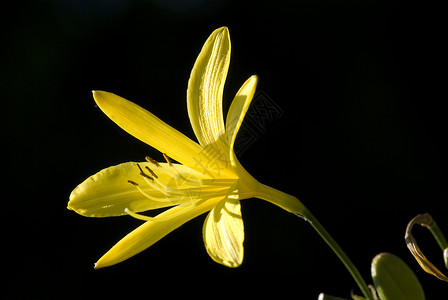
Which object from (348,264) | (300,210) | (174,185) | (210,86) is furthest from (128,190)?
(348,264)

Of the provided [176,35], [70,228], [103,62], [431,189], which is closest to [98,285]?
[70,228]

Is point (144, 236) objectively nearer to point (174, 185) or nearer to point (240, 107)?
point (174, 185)

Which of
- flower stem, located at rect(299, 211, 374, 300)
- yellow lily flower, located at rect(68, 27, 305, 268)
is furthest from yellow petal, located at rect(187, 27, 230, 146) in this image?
flower stem, located at rect(299, 211, 374, 300)

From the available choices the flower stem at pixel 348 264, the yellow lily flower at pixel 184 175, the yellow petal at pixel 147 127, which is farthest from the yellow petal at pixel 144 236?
the flower stem at pixel 348 264

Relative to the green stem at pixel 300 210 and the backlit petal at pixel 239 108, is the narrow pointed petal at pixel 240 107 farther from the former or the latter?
the green stem at pixel 300 210

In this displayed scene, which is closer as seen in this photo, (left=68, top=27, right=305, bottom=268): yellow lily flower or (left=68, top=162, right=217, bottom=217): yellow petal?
(left=68, top=27, right=305, bottom=268): yellow lily flower

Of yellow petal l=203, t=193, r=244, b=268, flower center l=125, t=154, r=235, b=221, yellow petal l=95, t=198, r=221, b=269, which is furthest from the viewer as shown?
flower center l=125, t=154, r=235, b=221

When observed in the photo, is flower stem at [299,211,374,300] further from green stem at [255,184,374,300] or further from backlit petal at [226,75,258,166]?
backlit petal at [226,75,258,166]
